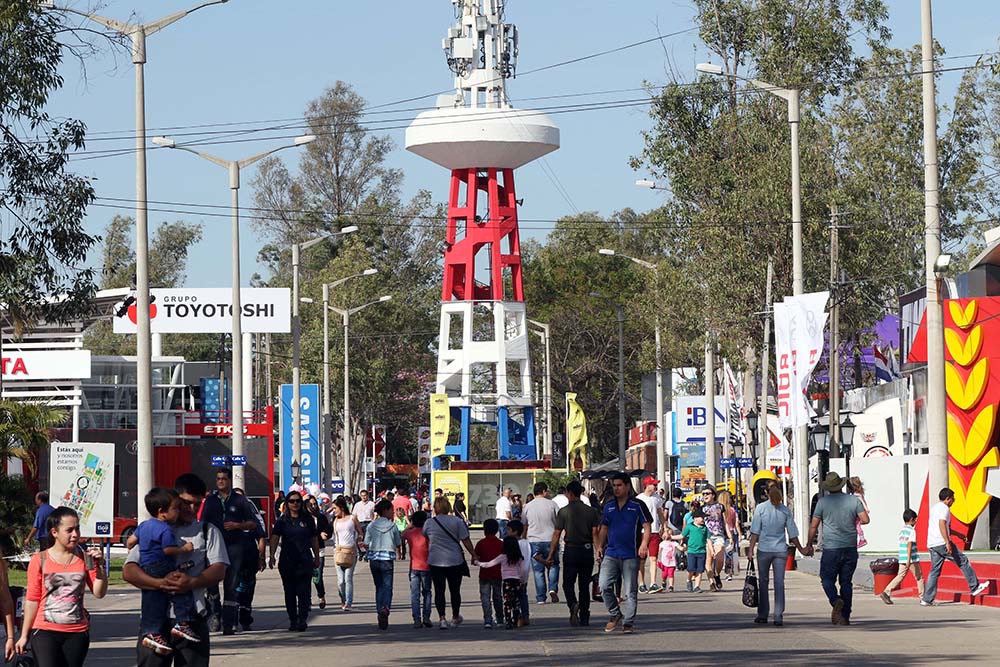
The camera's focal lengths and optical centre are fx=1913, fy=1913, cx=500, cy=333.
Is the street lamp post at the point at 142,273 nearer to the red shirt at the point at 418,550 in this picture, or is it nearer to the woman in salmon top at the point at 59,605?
the red shirt at the point at 418,550

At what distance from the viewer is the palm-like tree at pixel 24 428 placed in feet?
121

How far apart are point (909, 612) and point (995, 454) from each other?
18.6m

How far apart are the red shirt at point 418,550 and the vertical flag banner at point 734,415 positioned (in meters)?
34.4

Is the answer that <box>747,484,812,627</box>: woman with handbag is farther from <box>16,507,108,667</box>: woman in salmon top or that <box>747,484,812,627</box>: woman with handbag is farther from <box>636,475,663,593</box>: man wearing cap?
<box>16,507,108,667</box>: woman in salmon top

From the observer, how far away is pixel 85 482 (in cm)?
3047

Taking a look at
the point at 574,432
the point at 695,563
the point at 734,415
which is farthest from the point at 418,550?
the point at 574,432

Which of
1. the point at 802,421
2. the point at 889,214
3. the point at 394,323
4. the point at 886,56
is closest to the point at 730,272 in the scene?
the point at 889,214

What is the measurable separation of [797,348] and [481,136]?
116 ft

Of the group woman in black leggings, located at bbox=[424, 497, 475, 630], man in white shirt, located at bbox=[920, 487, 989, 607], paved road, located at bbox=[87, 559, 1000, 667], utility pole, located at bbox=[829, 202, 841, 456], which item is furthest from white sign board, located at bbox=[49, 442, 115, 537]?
utility pole, located at bbox=[829, 202, 841, 456]

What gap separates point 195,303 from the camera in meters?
69.3

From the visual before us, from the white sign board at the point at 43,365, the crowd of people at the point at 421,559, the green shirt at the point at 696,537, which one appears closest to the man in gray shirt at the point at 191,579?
the crowd of people at the point at 421,559

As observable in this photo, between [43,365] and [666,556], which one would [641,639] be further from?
[43,365]

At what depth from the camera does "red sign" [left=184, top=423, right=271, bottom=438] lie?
58.8 m

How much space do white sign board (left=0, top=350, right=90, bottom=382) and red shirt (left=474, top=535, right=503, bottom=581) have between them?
2813cm
